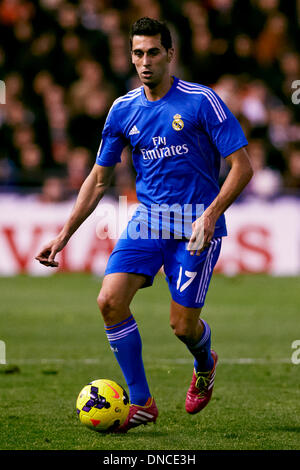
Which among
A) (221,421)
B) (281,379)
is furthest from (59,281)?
(221,421)

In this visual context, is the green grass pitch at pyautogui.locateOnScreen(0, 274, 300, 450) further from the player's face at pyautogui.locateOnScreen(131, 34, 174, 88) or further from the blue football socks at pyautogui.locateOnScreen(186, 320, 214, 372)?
the player's face at pyautogui.locateOnScreen(131, 34, 174, 88)

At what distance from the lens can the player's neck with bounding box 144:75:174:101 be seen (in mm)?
5961

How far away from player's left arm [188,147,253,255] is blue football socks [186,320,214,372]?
979 mm

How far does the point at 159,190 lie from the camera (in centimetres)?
602

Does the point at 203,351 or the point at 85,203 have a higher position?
the point at 85,203

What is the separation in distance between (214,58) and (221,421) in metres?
11.7

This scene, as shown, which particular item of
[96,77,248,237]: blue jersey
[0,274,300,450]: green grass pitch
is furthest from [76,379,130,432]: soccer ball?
[96,77,248,237]: blue jersey

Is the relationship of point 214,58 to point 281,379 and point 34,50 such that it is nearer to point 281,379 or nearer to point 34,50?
point 34,50

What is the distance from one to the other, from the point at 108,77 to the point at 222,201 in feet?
37.1

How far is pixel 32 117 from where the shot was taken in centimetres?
1638
